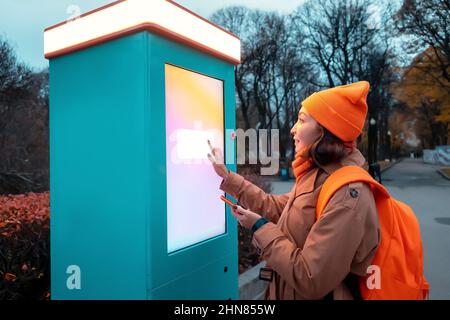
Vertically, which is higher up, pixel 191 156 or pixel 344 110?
pixel 344 110

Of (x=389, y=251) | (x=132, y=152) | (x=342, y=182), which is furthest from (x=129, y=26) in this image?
(x=389, y=251)

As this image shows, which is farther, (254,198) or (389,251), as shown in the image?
(254,198)

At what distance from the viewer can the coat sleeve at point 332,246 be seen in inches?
51.3

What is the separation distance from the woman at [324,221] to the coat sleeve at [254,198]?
1.34ft

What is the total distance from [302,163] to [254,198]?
497 millimetres

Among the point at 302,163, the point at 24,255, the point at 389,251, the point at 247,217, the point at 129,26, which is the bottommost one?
the point at 24,255

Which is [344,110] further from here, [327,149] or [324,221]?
[324,221]

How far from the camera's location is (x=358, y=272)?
1.37 metres

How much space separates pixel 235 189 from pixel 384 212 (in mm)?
919

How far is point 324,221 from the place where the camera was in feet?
4.39

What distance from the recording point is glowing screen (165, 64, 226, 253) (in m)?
1.93

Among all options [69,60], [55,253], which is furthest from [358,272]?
[69,60]

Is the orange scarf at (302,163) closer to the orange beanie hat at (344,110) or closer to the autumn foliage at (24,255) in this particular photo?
the orange beanie hat at (344,110)

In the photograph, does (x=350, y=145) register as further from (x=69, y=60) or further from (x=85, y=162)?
(x=69, y=60)
